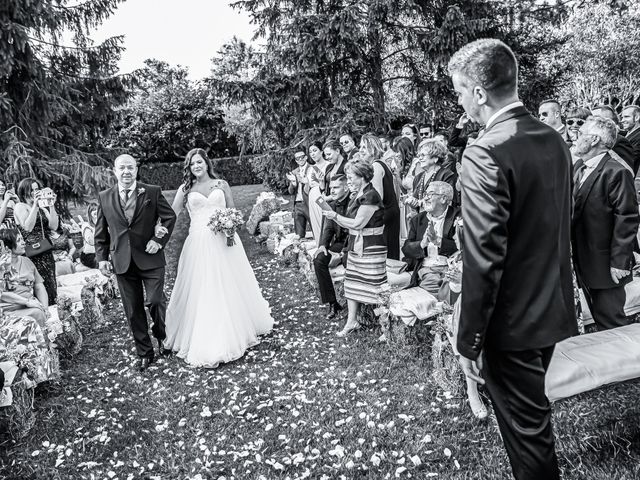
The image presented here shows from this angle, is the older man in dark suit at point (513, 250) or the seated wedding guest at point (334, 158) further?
the seated wedding guest at point (334, 158)

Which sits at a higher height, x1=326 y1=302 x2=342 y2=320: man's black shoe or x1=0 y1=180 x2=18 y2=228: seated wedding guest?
x1=0 y1=180 x2=18 y2=228: seated wedding guest

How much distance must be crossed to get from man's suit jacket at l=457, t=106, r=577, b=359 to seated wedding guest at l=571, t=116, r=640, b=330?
2088 millimetres

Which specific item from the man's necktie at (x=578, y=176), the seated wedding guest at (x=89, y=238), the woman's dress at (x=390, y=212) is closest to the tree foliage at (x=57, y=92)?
the seated wedding guest at (x=89, y=238)

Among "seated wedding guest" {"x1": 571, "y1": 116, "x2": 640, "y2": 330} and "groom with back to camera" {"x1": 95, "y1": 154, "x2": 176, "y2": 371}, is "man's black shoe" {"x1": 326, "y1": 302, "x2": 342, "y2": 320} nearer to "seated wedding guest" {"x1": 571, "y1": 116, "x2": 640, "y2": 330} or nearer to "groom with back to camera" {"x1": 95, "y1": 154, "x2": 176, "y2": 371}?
"groom with back to camera" {"x1": 95, "y1": 154, "x2": 176, "y2": 371}

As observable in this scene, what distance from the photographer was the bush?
73.5 ft

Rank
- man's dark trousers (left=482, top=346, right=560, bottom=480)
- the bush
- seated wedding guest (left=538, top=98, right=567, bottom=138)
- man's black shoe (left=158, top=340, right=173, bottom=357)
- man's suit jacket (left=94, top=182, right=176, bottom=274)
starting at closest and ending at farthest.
Result: man's dark trousers (left=482, top=346, right=560, bottom=480)
man's suit jacket (left=94, top=182, right=176, bottom=274)
man's black shoe (left=158, top=340, right=173, bottom=357)
seated wedding guest (left=538, top=98, right=567, bottom=138)
the bush

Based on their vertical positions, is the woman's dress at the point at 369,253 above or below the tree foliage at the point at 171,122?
below

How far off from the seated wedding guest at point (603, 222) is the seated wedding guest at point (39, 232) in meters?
6.38

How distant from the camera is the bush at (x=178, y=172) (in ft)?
73.5

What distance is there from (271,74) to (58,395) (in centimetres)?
1052

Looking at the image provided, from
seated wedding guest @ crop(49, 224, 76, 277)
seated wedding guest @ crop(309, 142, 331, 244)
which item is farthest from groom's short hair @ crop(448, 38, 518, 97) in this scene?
seated wedding guest @ crop(49, 224, 76, 277)

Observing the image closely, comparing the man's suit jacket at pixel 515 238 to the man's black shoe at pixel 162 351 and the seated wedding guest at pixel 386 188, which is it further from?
the man's black shoe at pixel 162 351

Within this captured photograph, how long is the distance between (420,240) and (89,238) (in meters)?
6.47

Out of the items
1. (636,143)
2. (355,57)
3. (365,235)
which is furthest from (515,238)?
(355,57)
